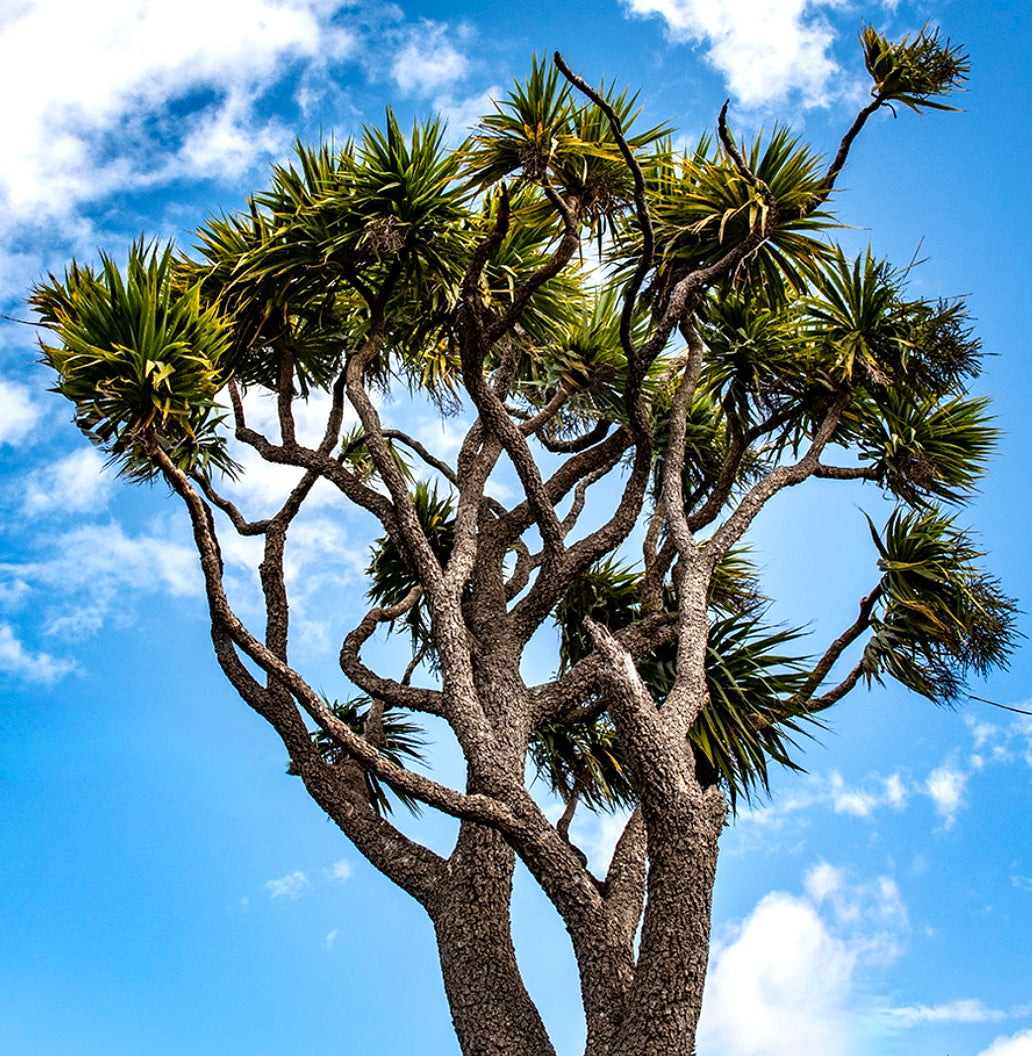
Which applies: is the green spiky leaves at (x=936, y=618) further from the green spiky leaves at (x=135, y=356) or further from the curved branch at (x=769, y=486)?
the green spiky leaves at (x=135, y=356)

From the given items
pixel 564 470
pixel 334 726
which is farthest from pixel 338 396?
pixel 334 726

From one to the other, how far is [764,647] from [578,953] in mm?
2915

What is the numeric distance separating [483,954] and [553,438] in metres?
4.33

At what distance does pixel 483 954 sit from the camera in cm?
649

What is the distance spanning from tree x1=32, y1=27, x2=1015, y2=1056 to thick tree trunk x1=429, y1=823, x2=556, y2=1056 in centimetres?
2

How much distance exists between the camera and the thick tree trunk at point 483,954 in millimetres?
6293

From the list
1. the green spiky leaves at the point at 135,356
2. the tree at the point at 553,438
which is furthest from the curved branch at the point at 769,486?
the green spiky leaves at the point at 135,356

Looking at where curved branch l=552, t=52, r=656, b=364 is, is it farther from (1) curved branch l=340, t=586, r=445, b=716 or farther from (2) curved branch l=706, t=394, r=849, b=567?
(1) curved branch l=340, t=586, r=445, b=716

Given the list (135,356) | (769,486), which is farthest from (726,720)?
(135,356)

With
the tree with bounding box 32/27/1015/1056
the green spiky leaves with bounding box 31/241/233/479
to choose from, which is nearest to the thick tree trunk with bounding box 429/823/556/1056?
the tree with bounding box 32/27/1015/1056

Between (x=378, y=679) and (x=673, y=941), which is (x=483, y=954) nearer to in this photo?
(x=673, y=941)

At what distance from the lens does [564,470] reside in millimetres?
8742

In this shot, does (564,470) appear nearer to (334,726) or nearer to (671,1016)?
(334,726)

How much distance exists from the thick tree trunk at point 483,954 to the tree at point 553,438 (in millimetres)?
16
